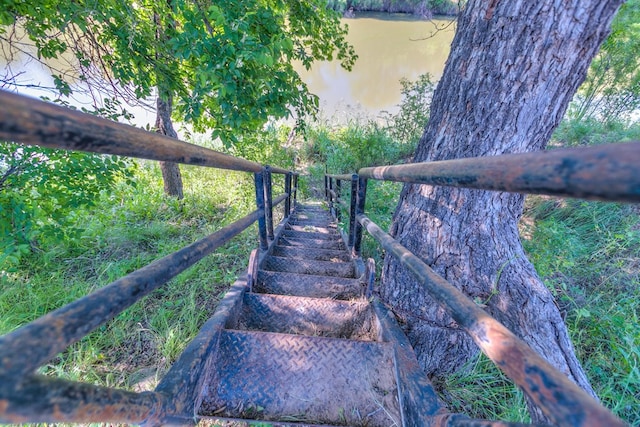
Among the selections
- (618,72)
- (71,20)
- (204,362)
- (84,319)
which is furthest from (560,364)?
(618,72)

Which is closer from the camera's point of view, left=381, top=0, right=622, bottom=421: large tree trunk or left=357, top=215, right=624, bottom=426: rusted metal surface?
left=357, top=215, right=624, bottom=426: rusted metal surface

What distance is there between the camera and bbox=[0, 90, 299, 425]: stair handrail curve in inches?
15.1

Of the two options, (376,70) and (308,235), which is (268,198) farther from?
(376,70)

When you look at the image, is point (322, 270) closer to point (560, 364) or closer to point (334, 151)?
point (560, 364)

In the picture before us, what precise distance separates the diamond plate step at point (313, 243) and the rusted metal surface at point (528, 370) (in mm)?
2143

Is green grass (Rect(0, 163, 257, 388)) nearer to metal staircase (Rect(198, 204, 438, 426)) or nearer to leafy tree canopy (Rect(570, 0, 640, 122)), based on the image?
metal staircase (Rect(198, 204, 438, 426))

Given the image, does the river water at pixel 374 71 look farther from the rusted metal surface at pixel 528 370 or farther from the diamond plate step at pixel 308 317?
the rusted metal surface at pixel 528 370

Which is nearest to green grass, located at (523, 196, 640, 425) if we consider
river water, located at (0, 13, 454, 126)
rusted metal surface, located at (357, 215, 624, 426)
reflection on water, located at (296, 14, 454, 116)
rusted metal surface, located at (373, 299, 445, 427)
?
rusted metal surface, located at (373, 299, 445, 427)

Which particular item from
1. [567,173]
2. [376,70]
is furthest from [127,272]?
[376,70]

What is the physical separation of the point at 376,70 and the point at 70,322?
1844 cm

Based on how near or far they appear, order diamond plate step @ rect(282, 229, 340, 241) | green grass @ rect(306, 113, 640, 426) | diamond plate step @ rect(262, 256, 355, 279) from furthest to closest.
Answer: diamond plate step @ rect(282, 229, 340, 241) → diamond plate step @ rect(262, 256, 355, 279) → green grass @ rect(306, 113, 640, 426)

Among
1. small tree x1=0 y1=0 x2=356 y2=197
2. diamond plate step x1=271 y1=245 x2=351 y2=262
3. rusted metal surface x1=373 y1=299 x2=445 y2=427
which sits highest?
small tree x1=0 y1=0 x2=356 y2=197

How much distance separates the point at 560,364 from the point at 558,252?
4.67 ft

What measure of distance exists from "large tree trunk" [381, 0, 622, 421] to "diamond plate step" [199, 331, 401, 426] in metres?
0.59
